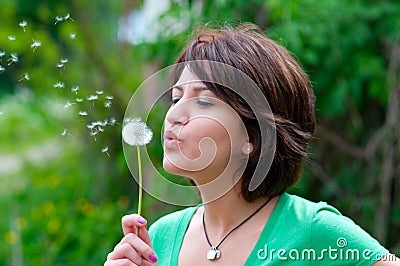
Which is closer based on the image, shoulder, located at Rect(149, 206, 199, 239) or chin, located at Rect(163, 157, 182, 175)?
chin, located at Rect(163, 157, 182, 175)

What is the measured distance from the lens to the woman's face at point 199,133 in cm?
126

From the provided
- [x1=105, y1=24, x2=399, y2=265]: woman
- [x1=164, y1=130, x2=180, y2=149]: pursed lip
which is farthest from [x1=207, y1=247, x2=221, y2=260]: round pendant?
[x1=164, y1=130, x2=180, y2=149]: pursed lip

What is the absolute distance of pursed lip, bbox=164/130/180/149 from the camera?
4.11 feet

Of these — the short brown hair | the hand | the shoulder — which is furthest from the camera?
the shoulder

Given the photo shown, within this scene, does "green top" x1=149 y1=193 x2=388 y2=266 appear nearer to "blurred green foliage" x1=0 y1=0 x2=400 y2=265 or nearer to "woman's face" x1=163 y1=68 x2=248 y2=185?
"woman's face" x1=163 y1=68 x2=248 y2=185

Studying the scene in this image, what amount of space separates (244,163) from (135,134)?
0.23m

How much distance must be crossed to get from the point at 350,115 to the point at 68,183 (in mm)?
1565

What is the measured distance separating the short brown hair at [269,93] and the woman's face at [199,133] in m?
0.02

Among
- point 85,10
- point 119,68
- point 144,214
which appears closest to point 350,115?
point 144,214

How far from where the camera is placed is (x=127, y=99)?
334cm

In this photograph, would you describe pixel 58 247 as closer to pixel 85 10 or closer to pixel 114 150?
pixel 114 150

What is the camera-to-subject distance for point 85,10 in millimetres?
3641

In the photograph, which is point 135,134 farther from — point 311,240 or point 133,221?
point 311,240

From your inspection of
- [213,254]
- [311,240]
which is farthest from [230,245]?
[311,240]
